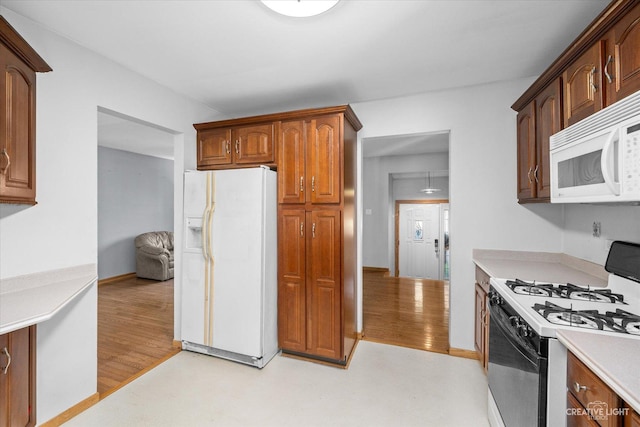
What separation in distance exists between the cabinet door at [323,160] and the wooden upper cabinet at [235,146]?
1.39 feet

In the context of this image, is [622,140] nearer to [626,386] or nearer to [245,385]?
[626,386]

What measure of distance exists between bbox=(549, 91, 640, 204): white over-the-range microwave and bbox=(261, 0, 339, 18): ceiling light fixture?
1.46 metres

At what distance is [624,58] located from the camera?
4.34ft

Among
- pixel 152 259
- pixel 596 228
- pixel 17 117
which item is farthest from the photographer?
pixel 152 259

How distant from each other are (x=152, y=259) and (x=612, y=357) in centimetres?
629

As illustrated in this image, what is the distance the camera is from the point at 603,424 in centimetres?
90

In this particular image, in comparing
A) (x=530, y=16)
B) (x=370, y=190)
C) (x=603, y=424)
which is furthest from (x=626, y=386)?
(x=370, y=190)

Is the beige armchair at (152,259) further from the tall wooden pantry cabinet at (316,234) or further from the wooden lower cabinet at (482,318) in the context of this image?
the wooden lower cabinet at (482,318)

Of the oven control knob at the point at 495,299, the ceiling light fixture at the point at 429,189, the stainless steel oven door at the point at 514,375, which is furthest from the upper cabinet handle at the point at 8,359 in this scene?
the ceiling light fixture at the point at 429,189

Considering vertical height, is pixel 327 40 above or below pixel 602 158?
above

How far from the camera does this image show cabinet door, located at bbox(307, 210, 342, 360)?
256 centimetres

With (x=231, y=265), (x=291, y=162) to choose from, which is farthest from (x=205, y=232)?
(x=291, y=162)

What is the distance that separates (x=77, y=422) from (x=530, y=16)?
13.0 ft

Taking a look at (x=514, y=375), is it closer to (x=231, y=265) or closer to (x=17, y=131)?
(x=231, y=265)
